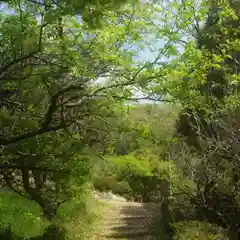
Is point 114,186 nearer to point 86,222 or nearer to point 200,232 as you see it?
point 86,222

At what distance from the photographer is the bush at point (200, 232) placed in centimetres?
789

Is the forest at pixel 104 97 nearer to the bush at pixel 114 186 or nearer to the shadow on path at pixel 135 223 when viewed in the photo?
the shadow on path at pixel 135 223

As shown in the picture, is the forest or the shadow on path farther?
the shadow on path

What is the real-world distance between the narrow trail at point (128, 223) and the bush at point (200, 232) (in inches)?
100

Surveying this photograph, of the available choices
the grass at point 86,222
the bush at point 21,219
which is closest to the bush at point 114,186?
the grass at point 86,222

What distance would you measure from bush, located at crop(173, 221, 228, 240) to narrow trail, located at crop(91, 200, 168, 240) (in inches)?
100

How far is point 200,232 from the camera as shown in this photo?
8.46m

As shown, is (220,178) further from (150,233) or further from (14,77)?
(150,233)

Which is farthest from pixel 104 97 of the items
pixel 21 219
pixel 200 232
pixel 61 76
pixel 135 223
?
pixel 135 223

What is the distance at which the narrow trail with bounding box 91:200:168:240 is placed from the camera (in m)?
13.4

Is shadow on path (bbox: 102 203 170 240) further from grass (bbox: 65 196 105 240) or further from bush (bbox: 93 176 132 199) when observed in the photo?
bush (bbox: 93 176 132 199)

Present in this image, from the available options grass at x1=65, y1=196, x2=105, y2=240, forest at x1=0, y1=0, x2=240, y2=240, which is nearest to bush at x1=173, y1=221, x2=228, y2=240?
forest at x1=0, y1=0, x2=240, y2=240

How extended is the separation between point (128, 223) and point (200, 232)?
781 centimetres

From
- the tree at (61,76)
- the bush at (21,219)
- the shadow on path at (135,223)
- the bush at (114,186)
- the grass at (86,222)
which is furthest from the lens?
the bush at (114,186)
